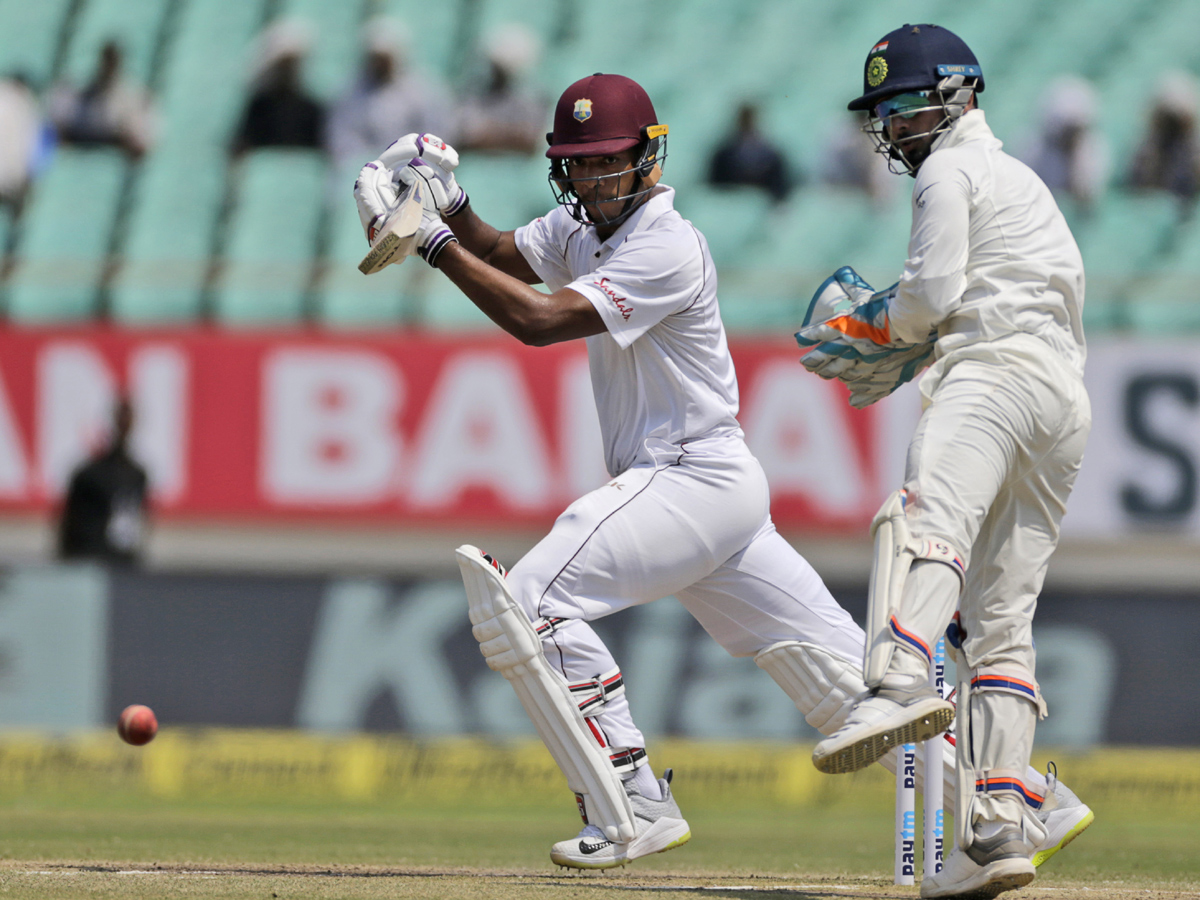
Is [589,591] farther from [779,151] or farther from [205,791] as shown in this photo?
[779,151]

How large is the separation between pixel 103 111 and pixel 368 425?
3455mm

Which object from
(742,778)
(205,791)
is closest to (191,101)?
(205,791)

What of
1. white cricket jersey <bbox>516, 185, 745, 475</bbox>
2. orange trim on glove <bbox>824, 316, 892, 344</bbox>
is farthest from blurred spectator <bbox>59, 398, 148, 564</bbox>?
orange trim on glove <bbox>824, 316, 892, 344</bbox>

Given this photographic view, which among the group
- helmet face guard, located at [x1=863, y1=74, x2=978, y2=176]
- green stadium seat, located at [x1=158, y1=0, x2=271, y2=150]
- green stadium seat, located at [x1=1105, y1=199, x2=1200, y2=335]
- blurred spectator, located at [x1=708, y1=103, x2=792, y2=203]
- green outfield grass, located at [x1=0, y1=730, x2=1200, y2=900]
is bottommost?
green outfield grass, located at [x1=0, y1=730, x2=1200, y2=900]

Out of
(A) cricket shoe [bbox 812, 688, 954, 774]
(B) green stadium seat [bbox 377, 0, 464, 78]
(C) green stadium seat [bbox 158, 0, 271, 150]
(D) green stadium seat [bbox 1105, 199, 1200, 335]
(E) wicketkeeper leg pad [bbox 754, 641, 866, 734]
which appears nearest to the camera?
(A) cricket shoe [bbox 812, 688, 954, 774]

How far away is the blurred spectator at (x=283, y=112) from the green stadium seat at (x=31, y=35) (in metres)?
1.57

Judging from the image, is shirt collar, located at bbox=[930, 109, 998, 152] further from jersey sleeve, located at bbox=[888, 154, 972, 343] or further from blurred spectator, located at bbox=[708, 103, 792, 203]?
blurred spectator, located at bbox=[708, 103, 792, 203]

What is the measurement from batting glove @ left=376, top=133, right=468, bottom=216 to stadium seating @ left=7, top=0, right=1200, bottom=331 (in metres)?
5.04

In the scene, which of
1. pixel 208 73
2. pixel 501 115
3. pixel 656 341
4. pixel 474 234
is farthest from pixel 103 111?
pixel 656 341

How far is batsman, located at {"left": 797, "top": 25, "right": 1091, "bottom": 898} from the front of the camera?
3.64 meters

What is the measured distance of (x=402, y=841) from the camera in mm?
6039

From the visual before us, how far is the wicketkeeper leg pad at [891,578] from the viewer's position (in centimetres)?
361

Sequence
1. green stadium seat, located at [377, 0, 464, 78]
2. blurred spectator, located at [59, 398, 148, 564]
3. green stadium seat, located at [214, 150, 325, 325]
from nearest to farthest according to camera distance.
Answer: blurred spectator, located at [59, 398, 148, 564]
green stadium seat, located at [214, 150, 325, 325]
green stadium seat, located at [377, 0, 464, 78]

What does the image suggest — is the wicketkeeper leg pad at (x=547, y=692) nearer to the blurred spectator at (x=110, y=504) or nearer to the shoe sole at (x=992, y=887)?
the shoe sole at (x=992, y=887)
